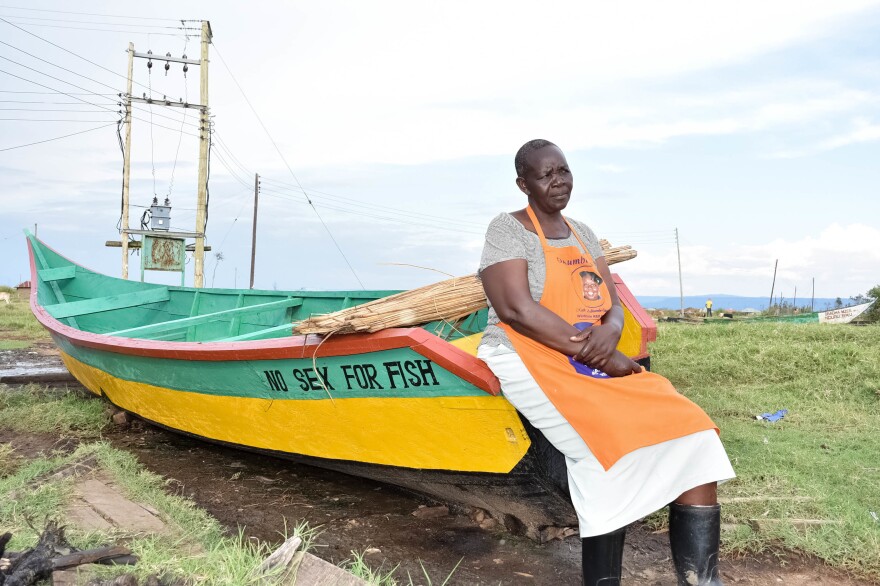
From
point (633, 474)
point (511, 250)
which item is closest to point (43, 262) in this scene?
point (511, 250)

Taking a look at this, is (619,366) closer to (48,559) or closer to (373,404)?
(373,404)

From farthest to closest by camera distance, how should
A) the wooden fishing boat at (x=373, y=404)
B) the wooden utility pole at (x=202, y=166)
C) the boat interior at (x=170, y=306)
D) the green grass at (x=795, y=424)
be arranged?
the wooden utility pole at (x=202, y=166)
the boat interior at (x=170, y=306)
the green grass at (x=795, y=424)
the wooden fishing boat at (x=373, y=404)

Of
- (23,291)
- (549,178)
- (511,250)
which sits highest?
(549,178)

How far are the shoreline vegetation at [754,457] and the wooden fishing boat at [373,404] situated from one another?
2.03ft

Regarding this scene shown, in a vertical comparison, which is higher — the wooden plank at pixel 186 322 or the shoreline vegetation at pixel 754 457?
the wooden plank at pixel 186 322

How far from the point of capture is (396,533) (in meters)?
4.34

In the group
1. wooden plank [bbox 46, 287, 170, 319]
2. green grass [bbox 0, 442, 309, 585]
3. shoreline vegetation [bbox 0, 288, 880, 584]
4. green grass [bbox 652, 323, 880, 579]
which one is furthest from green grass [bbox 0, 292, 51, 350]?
green grass [bbox 652, 323, 880, 579]

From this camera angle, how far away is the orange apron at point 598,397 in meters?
2.66

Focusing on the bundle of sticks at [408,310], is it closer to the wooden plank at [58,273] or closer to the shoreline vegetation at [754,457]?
the shoreline vegetation at [754,457]

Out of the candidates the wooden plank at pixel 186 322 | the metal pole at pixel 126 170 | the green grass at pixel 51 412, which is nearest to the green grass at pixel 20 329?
the metal pole at pixel 126 170

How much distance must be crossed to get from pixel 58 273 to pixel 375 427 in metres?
8.41

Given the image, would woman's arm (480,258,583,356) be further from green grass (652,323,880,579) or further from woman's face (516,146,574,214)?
green grass (652,323,880,579)

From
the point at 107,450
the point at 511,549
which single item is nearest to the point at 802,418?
the point at 511,549

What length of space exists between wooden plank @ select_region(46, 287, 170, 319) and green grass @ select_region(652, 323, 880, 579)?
6.70 metres
